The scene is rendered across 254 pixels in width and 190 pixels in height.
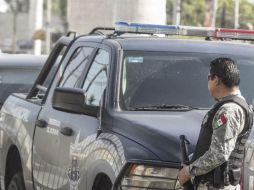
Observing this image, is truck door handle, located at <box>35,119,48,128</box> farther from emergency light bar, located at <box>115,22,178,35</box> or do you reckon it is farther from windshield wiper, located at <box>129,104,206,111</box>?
windshield wiper, located at <box>129,104,206,111</box>

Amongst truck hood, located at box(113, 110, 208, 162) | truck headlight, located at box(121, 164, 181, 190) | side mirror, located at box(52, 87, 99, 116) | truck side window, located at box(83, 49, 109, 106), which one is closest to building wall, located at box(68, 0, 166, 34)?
truck side window, located at box(83, 49, 109, 106)

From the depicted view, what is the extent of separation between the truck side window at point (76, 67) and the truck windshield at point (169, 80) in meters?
0.63

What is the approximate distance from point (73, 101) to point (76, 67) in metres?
1.14

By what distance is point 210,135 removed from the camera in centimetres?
469

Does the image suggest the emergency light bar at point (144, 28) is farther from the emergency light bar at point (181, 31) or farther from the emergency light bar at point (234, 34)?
the emergency light bar at point (234, 34)

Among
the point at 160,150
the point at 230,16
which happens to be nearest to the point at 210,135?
the point at 160,150

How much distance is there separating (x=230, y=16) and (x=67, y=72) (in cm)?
9985

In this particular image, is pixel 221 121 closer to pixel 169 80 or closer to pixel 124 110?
pixel 124 110

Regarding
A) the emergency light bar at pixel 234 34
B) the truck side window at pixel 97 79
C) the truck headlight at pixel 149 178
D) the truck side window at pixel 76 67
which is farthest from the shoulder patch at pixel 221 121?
the emergency light bar at pixel 234 34

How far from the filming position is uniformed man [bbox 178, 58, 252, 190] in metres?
4.57

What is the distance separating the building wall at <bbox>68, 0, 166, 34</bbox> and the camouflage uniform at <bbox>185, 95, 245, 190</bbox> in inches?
518

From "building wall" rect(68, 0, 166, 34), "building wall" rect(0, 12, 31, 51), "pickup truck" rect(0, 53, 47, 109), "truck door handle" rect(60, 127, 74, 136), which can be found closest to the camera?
A: "truck door handle" rect(60, 127, 74, 136)

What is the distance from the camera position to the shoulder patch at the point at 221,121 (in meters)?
4.58

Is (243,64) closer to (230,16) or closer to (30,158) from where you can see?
(30,158)
